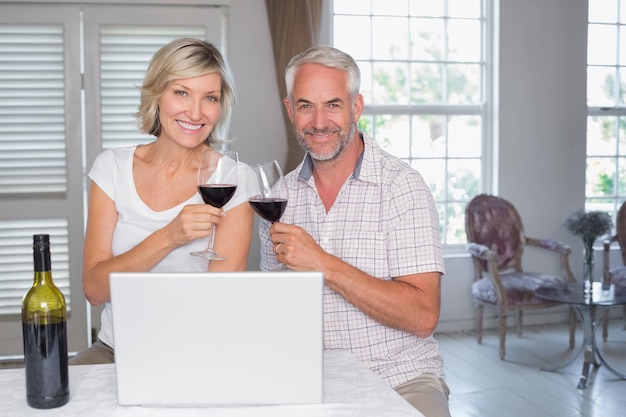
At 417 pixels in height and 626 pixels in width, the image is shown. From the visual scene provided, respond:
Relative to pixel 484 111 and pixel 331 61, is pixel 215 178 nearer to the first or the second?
pixel 331 61

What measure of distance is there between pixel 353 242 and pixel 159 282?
100 cm

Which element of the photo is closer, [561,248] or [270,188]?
[270,188]

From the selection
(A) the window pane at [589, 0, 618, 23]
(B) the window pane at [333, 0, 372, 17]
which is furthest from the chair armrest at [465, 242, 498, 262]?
(A) the window pane at [589, 0, 618, 23]

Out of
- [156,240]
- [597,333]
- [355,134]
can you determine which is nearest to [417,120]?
[597,333]

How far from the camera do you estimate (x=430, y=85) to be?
→ 5574mm

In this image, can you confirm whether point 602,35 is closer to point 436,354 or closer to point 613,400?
point 613,400

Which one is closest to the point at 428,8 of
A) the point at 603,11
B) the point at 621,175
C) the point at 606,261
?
the point at 603,11

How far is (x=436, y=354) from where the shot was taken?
2164 mm

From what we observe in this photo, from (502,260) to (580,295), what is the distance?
3.05 feet

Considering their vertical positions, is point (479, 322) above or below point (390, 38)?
below

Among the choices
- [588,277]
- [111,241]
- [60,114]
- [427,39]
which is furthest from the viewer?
[427,39]

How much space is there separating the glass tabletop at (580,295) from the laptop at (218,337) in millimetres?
3323

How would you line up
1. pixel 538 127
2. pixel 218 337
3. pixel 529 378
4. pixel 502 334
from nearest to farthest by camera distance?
pixel 218 337, pixel 529 378, pixel 502 334, pixel 538 127

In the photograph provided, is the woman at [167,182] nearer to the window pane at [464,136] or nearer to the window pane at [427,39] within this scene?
the window pane at [427,39]
